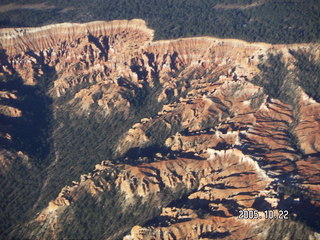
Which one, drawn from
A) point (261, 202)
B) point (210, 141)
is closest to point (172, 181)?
point (210, 141)

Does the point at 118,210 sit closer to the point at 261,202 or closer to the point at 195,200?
the point at 195,200

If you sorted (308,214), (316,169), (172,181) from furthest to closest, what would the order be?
(172,181), (316,169), (308,214)
